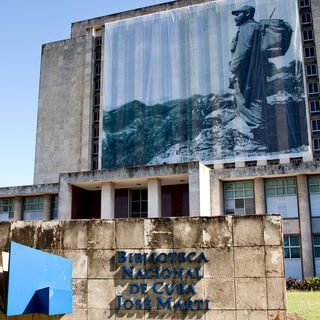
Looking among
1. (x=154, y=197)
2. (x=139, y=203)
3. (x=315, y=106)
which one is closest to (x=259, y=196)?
(x=154, y=197)

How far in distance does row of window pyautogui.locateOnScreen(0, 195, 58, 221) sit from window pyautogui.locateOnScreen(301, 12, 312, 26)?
32.6 metres

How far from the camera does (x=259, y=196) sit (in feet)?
115

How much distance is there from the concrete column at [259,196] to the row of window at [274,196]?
47cm

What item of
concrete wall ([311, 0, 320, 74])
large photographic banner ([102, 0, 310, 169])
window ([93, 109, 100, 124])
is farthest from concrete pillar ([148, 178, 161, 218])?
concrete wall ([311, 0, 320, 74])

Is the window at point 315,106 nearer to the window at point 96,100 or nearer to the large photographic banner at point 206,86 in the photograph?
the large photographic banner at point 206,86

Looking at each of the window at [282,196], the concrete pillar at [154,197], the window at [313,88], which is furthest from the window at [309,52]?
the concrete pillar at [154,197]

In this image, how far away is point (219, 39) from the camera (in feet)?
171

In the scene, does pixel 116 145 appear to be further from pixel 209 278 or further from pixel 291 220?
pixel 209 278

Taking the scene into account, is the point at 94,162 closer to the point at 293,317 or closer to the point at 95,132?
the point at 95,132

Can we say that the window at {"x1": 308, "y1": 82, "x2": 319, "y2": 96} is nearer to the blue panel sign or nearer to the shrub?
the shrub

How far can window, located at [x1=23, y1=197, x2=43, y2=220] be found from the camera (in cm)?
4166

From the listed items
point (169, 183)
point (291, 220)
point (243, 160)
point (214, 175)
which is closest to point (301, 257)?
point (291, 220)

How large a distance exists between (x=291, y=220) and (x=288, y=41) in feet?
74.6

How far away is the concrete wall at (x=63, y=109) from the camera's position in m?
57.1
